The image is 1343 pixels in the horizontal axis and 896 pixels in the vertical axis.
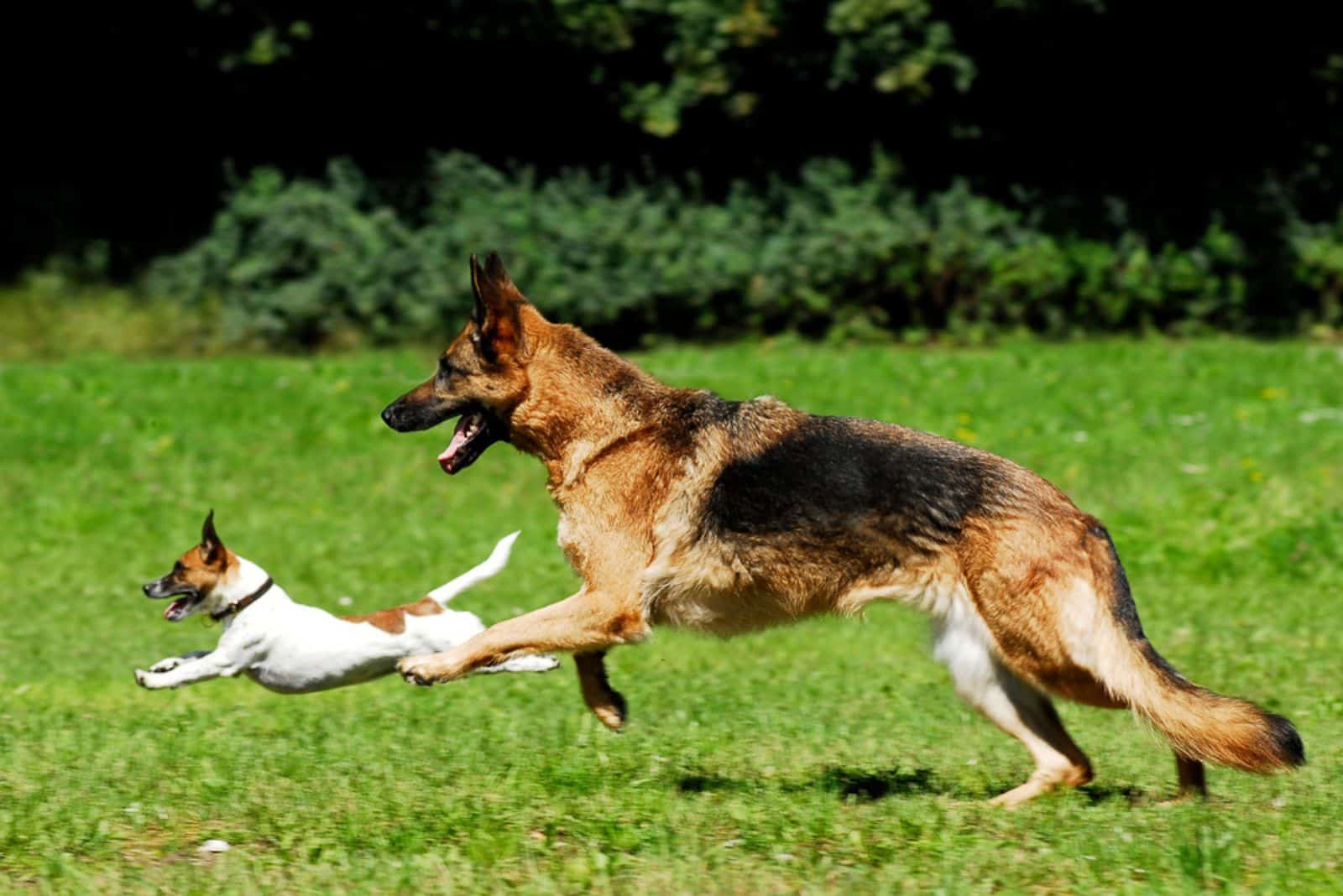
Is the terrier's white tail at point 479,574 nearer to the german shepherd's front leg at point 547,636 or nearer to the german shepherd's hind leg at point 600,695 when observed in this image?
the german shepherd's hind leg at point 600,695

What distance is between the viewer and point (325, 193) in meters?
21.9

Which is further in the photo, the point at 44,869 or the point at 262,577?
the point at 262,577

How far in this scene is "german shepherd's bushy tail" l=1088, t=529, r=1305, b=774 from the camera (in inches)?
247

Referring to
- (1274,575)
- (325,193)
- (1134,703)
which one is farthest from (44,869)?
(325,193)

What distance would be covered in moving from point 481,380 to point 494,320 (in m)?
0.26

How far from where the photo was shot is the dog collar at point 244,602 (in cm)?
850

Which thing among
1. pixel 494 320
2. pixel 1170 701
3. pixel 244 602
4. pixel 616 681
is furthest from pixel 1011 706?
pixel 244 602

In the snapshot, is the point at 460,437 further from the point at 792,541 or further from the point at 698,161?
the point at 698,161

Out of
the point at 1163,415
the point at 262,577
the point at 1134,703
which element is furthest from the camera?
the point at 1163,415

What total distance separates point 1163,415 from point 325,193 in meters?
11.1

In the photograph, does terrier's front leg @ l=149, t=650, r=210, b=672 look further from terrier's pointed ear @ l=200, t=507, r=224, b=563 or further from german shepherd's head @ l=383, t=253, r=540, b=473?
german shepherd's head @ l=383, t=253, r=540, b=473

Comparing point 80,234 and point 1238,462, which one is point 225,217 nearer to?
point 80,234


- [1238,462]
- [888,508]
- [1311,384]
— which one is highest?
[1311,384]

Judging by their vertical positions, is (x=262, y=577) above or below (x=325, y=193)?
below
